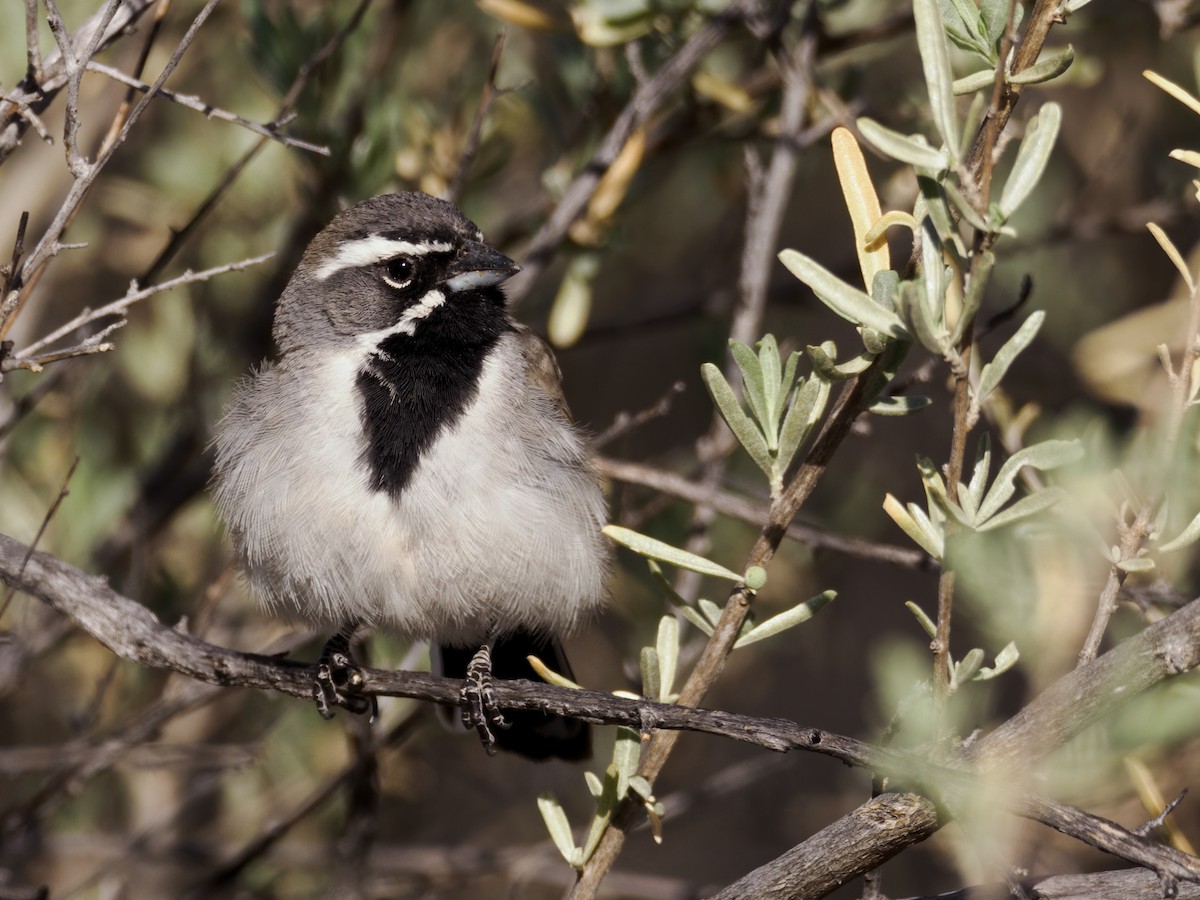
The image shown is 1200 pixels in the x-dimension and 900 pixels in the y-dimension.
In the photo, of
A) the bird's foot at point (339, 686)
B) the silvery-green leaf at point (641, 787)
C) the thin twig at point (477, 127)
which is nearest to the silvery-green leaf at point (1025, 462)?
the silvery-green leaf at point (641, 787)

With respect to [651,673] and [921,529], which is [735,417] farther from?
[651,673]

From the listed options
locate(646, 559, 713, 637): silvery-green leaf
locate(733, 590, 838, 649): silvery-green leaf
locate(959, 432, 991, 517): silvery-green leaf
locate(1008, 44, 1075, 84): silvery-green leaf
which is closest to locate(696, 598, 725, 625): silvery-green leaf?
locate(646, 559, 713, 637): silvery-green leaf

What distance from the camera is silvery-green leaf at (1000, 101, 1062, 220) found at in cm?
232

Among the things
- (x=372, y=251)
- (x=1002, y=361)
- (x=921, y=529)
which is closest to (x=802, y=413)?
(x=921, y=529)

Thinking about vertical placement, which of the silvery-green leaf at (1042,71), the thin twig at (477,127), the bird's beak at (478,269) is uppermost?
the thin twig at (477,127)

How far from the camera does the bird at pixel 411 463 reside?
3.96 metres

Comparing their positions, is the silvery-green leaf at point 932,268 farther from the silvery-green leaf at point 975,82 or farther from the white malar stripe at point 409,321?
the white malar stripe at point 409,321

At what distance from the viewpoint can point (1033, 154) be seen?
92.7 inches

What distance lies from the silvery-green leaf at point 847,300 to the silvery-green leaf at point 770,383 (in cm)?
36

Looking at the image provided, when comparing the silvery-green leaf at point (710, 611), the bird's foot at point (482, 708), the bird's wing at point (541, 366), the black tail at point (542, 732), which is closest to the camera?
the silvery-green leaf at point (710, 611)

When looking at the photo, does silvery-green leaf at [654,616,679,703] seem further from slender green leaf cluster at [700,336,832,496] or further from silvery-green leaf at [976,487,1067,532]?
silvery-green leaf at [976,487,1067,532]

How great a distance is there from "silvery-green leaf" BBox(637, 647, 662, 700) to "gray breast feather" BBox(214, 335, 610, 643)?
1100 mm

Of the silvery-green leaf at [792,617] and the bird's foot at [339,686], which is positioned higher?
the bird's foot at [339,686]

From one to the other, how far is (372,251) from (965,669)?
8.76 ft
